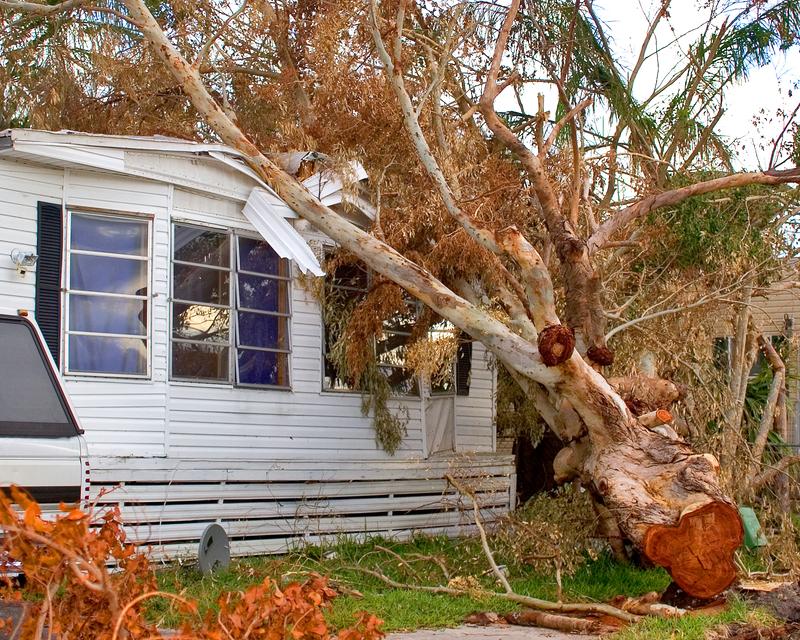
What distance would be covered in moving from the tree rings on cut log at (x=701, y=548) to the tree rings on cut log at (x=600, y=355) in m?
2.01

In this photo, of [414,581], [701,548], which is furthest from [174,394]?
[701,548]

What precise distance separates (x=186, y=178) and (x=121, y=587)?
20.9ft

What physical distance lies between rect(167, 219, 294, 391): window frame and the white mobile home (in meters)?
0.02

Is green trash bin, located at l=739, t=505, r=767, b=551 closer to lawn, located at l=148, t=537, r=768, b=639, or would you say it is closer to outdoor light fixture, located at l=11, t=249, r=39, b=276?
lawn, located at l=148, t=537, r=768, b=639

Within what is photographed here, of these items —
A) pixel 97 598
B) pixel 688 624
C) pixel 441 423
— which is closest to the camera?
pixel 97 598

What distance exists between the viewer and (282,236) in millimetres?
10164

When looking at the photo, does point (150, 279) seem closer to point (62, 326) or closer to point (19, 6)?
point (62, 326)

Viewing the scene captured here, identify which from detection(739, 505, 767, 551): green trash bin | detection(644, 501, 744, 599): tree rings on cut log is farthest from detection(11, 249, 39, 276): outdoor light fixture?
detection(739, 505, 767, 551): green trash bin

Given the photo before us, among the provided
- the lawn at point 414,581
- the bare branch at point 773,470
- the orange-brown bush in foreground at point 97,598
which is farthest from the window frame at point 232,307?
the orange-brown bush in foreground at point 97,598

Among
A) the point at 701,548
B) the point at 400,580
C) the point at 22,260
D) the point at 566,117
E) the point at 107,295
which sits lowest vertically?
the point at 400,580

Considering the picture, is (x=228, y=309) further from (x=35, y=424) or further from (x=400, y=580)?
(x=35, y=424)

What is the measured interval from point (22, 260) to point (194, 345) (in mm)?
1913

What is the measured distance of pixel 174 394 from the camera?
10.1m

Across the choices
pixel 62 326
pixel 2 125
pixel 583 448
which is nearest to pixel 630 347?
pixel 583 448
